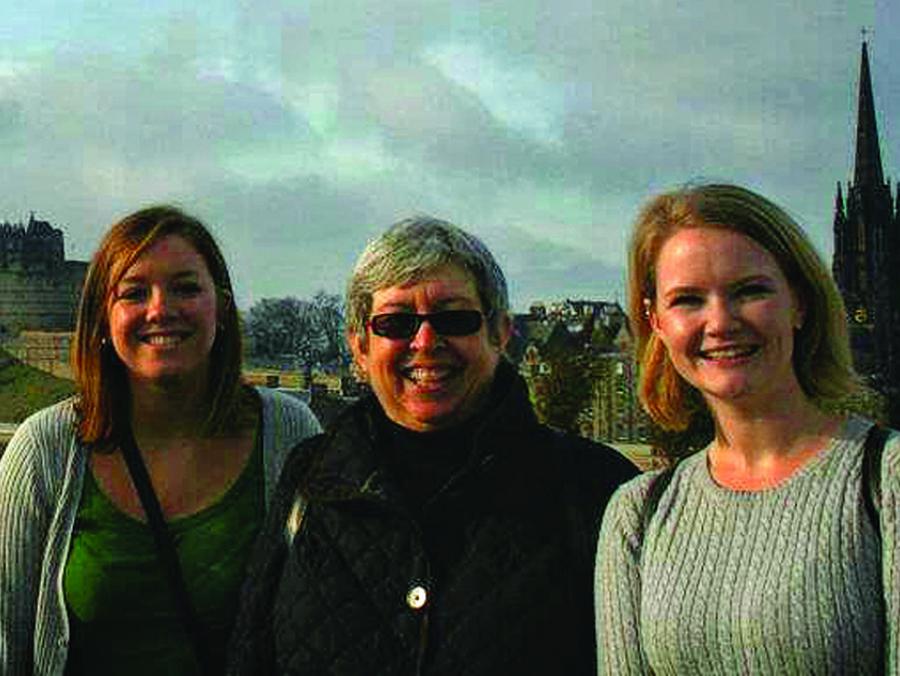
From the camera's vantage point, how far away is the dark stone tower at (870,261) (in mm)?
61812

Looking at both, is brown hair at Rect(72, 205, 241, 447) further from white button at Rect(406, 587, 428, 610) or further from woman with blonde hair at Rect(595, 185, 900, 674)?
woman with blonde hair at Rect(595, 185, 900, 674)

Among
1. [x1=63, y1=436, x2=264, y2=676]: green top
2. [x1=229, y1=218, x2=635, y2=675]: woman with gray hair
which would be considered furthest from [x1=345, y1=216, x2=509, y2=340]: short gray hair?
[x1=63, y1=436, x2=264, y2=676]: green top

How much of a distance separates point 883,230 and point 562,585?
66.0 m

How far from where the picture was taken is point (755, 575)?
2488 millimetres

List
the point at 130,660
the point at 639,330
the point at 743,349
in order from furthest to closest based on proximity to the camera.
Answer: the point at 130,660 → the point at 639,330 → the point at 743,349

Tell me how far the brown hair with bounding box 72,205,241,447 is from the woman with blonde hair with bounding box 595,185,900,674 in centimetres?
135

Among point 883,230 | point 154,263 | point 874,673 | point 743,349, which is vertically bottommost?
point 874,673

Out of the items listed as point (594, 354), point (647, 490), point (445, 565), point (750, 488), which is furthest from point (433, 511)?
point (594, 354)

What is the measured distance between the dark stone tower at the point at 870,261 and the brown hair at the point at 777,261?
58.5m

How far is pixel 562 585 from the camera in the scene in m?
2.95

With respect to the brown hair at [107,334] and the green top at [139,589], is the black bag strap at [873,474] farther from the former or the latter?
the brown hair at [107,334]

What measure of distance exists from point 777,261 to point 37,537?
197 cm

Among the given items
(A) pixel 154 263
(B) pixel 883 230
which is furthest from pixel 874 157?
(A) pixel 154 263

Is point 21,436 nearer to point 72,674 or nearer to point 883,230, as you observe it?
point 72,674
